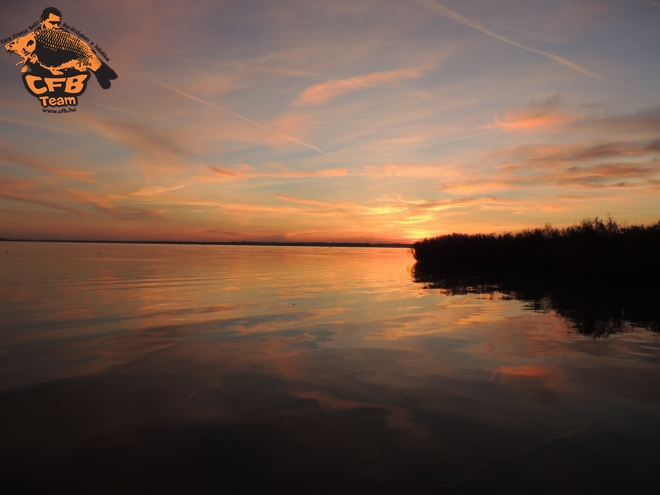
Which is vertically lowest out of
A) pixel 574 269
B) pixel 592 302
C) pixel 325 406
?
pixel 325 406

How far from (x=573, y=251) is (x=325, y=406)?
88.8ft

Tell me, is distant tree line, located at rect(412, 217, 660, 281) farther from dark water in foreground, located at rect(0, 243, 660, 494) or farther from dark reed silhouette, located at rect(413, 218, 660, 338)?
dark water in foreground, located at rect(0, 243, 660, 494)

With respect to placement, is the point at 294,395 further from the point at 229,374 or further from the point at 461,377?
the point at 461,377

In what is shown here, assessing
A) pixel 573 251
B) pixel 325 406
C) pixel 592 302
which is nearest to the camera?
pixel 325 406

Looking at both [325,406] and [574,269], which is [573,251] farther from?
[325,406]

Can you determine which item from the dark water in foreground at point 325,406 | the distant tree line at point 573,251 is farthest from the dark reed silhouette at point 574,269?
the dark water in foreground at point 325,406

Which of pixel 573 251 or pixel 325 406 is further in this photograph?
pixel 573 251

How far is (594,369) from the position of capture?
7492mm

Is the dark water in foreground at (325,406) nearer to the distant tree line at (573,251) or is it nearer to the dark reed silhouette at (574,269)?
the dark reed silhouette at (574,269)

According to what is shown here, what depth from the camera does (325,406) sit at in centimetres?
579

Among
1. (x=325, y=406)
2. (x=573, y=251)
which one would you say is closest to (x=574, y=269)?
(x=573, y=251)

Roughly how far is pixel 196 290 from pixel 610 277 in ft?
80.7

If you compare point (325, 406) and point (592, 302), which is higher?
point (592, 302)

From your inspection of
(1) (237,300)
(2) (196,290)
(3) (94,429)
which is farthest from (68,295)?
(3) (94,429)
